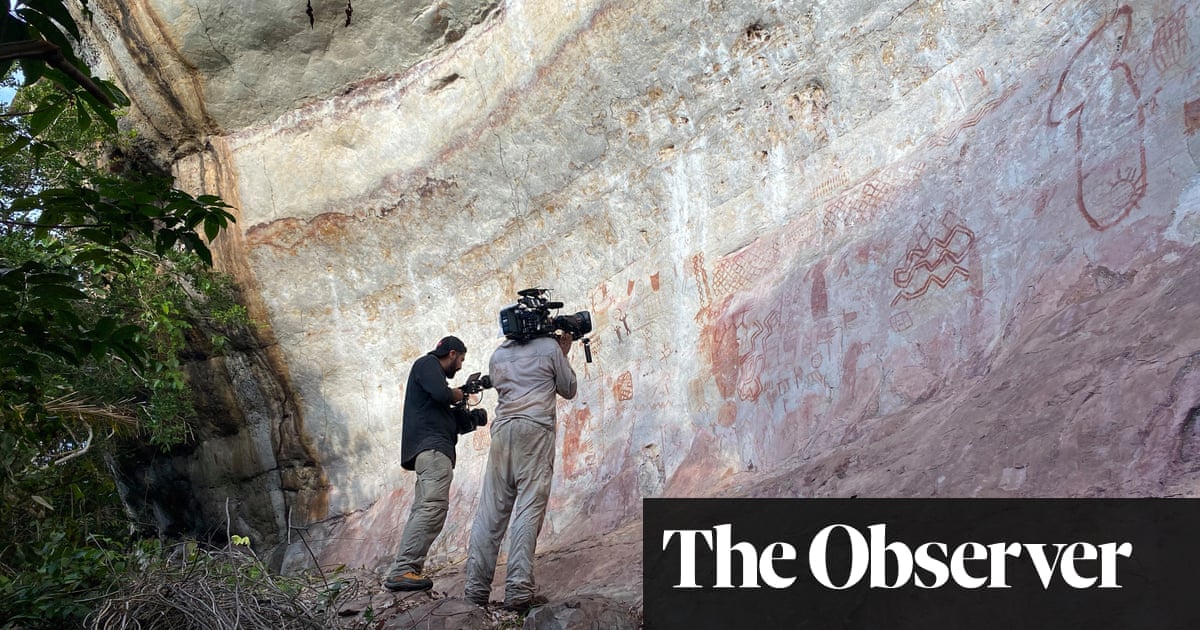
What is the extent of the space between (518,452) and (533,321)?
0.77 meters

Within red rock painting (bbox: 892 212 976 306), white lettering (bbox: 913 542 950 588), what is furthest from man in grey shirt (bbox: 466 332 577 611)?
red rock painting (bbox: 892 212 976 306)

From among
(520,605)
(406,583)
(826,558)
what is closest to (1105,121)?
(826,558)

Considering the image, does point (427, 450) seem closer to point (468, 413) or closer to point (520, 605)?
point (468, 413)

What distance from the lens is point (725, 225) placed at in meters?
9.33

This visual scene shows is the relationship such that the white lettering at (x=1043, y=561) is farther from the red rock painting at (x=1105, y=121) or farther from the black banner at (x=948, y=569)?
the red rock painting at (x=1105, y=121)

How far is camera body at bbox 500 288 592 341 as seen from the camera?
6.67 m

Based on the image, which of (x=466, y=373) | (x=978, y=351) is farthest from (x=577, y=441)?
(x=978, y=351)

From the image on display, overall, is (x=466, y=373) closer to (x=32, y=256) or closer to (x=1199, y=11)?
(x=32, y=256)

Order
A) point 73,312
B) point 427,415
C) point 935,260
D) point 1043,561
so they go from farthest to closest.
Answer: point 935,260, point 427,415, point 1043,561, point 73,312

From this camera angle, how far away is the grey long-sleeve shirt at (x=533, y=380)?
6.53 metres

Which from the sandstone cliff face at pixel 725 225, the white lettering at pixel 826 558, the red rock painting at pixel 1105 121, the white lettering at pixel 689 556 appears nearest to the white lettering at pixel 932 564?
the white lettering at pixel 826 558

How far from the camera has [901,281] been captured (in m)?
7.67

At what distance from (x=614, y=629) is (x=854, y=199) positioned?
4.21 metres

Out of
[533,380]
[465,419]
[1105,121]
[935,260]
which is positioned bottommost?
[465,419]
